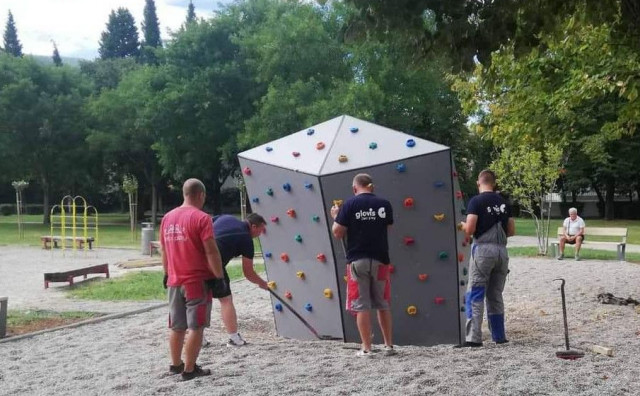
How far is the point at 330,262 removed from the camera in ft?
25.3

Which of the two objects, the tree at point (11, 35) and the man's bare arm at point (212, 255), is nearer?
the man's bare arm at point (212, 255)

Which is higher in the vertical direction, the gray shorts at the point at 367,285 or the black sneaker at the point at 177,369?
the gray shorts at the point at 367,285

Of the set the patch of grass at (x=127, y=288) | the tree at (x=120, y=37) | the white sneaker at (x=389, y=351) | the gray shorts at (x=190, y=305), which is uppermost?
the tree at (x=120, y=37)

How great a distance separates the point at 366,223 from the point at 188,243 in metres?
1.68

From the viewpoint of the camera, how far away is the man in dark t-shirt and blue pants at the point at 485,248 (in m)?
7.20

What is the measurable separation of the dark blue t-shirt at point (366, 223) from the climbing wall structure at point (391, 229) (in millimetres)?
868

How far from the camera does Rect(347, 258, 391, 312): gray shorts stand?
6625 millimetres

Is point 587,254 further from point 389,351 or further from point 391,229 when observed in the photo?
point 389,351

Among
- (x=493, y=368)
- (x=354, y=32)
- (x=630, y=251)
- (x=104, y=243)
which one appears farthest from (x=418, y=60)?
(x=104, y=243)

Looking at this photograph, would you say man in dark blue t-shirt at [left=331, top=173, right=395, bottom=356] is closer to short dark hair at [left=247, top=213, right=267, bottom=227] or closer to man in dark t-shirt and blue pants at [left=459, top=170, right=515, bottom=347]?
man in dark t-shirt and blue pants at [left=459, top=170, right=515, bottom=347]

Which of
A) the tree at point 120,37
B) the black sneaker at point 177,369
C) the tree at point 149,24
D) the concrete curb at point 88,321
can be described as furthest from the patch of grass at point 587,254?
the tree at point 120,37

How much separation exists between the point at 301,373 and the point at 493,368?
159 cm

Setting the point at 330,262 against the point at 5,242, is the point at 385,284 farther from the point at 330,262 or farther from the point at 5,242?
the point at 5,242

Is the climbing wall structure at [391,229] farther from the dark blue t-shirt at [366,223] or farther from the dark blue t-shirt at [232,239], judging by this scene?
the dark blue t-shirt at [366,223]
